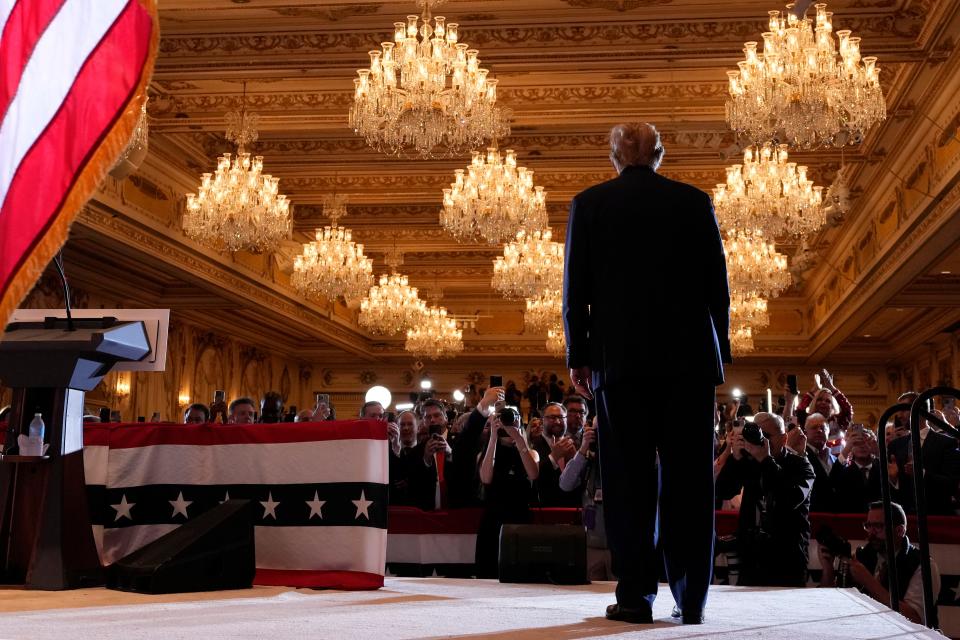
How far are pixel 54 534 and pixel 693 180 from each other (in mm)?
11641

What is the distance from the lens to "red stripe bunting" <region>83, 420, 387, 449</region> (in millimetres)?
4109

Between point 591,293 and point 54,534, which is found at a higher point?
point 591,293

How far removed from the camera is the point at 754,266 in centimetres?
1248

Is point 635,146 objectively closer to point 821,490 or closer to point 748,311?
point 821,490

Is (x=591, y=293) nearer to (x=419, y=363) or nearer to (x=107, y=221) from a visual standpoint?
(x=107, y=221)

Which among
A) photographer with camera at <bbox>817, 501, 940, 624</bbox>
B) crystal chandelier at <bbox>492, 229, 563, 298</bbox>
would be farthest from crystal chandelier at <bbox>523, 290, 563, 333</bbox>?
photographer with camera at <bbox>817, 501, 940, 624</bbox>

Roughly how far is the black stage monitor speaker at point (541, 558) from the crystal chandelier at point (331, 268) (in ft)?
30.2

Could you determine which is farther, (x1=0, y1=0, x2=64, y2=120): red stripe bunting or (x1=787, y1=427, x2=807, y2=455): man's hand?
(x1=787, y1=427, x2=807, y2=455): man's hand

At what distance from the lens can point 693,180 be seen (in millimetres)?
13969

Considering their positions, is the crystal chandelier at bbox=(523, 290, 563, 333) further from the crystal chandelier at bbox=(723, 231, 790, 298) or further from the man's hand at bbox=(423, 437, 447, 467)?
the man's hand at bbox=(423, 437, 447, 467)

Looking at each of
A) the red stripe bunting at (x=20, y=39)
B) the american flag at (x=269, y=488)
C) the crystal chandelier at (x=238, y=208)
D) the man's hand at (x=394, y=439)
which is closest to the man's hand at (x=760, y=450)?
the american flag at (x=269, y=488)

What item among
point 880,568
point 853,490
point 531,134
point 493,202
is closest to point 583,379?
point 880,568

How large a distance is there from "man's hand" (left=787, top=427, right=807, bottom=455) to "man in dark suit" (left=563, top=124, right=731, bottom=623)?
9.43ft

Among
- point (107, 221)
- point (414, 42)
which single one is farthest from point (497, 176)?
point (107, 221)
